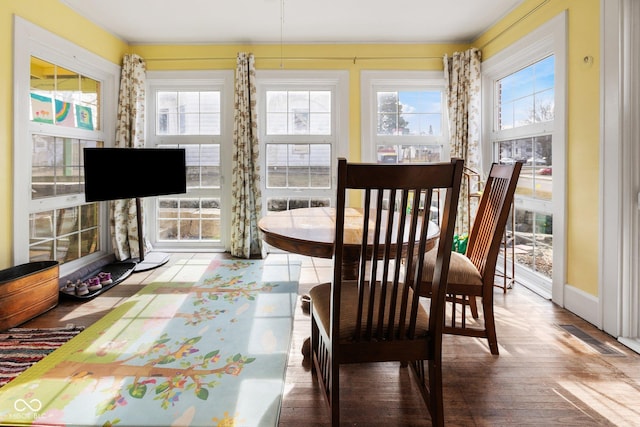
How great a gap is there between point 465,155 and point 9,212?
165 inches

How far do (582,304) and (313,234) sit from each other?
2075mm

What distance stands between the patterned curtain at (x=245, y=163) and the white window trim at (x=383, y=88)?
4.08 feet

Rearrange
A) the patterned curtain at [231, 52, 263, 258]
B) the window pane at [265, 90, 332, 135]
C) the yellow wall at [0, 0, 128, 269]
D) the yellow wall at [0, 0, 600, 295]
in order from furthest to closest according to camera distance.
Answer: the window pane at [265, 90, 332, 135]
the patterned curtain at [231, 52, 263, 258]
the yellow wall at [0, 0, 128, 269]
the yellow wall at [0, 0, 600, 295]

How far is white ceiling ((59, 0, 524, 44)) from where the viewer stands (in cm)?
318

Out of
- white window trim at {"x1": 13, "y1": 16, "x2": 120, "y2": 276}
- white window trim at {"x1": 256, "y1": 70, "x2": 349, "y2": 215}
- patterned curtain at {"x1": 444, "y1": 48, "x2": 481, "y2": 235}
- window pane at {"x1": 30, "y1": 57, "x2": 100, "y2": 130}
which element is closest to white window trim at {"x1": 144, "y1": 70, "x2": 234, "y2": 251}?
white window trim at {"x1": 256, "y1": 70, "x2": 349, "y2": 215}

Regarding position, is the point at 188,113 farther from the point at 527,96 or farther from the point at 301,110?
the point at 527,96

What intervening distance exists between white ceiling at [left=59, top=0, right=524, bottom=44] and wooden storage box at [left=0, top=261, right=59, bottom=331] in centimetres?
235

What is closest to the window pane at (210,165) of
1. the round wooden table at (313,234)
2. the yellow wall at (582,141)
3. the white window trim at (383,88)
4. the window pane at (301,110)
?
the window pane at (301,110)

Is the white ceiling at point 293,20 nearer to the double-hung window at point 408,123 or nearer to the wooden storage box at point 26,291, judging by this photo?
the double-hung window at point 408,123

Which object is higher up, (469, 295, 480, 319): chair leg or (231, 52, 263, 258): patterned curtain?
(231, 52, 263, 258): patterned curtain

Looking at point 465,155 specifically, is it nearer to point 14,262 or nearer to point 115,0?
point 115,0

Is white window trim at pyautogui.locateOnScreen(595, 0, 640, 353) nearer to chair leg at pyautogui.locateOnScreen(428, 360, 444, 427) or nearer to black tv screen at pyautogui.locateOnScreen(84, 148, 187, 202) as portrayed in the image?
chair leg at pyautogui.locateOnScreen(428, 360, 444, 427)

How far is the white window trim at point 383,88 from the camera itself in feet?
13.2

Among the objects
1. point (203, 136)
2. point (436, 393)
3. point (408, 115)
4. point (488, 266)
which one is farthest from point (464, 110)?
point (436, 393)
